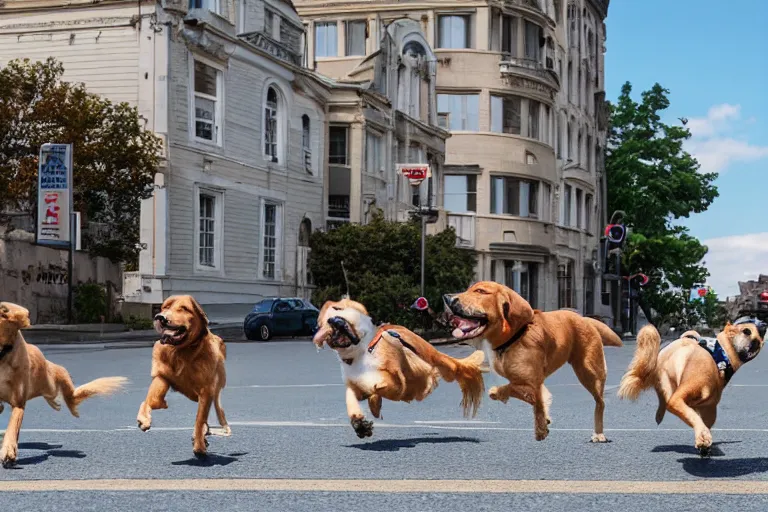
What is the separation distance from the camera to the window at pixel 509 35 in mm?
63438

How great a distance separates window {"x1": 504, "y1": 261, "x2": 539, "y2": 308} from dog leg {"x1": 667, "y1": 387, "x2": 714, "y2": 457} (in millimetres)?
54814

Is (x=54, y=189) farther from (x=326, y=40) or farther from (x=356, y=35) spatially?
(x=356, y=35)

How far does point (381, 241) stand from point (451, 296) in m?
38.8

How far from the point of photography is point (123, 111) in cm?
3650

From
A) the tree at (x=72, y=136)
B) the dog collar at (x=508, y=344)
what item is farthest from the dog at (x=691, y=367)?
the tree at (x=72, y=136)

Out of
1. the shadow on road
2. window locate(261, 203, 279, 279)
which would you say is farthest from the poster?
the shadow on road

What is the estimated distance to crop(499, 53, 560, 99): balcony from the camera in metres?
62.3

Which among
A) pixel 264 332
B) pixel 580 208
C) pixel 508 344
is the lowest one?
pixel 264 332

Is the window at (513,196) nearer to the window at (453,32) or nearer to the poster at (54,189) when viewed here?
the window at (453,32)

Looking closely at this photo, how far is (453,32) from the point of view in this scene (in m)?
62.6

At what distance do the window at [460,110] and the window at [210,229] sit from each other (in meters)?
24.2

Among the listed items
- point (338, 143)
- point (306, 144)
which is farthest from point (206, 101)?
point (338, 143)

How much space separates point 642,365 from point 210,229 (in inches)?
1337

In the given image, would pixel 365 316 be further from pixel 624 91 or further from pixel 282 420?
pixel 624 91
